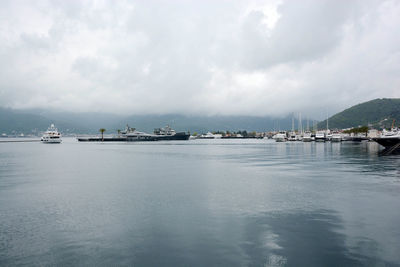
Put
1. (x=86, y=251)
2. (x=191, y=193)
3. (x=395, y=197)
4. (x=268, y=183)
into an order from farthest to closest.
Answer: (x=268, y=183)
(x=191, y=193)
(x=395, y=197)
(x=86, y=251)

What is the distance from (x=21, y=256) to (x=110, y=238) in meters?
4.57

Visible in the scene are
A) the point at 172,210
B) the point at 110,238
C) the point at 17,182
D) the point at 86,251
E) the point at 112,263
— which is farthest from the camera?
the point at 17,182

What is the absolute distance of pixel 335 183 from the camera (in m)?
38.1

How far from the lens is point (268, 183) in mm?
38000

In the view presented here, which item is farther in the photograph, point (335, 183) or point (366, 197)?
point (335, 183)

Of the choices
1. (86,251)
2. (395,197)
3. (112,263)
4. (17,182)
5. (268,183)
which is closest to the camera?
(112,263)

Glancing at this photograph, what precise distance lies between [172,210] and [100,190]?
1258cm

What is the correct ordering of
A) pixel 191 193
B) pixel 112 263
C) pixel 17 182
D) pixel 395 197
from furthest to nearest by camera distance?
pixel 17 182
pixel 191 193
pixel 395 197
pixel 112 263

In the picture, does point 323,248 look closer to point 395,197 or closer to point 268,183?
point 395,197

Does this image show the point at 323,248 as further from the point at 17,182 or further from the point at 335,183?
the point at 17,182

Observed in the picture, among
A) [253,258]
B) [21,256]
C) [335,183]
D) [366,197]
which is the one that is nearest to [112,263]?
[21,256]

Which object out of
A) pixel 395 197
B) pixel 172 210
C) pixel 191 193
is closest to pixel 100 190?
pixel 191 193

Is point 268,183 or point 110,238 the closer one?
point 110,238

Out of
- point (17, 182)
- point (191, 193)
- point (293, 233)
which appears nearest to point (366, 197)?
point (293, 233)
